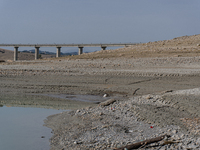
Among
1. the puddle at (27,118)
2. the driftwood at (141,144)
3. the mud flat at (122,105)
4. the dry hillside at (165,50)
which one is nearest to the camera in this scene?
the driftwood at (141,144)

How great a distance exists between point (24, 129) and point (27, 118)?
4.21ft

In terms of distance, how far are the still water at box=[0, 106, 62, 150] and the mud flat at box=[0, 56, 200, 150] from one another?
0.32 meters

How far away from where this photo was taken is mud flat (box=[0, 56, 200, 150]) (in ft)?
22.0

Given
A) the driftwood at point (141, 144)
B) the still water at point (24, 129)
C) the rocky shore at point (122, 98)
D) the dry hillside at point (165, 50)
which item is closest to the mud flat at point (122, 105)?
the rocky shore at point (122, 98)

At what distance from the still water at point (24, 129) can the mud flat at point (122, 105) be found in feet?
1.06

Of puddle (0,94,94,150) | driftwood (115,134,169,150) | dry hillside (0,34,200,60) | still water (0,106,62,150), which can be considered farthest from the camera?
dry hillside (0,34,200,60)

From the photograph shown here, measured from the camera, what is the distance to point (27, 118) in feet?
31.0

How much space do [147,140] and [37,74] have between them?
1293 centimetres

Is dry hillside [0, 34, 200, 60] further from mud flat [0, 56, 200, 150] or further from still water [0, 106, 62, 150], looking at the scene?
still water [0, 106, 62, 150]

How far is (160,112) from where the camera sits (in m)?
8.28

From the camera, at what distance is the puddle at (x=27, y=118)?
714 cm

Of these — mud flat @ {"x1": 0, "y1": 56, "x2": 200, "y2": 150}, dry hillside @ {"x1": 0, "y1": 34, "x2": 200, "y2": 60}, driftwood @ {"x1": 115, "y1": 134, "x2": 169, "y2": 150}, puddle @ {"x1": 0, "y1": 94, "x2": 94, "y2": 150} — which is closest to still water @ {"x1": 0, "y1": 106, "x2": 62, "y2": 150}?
puddle @ {"x1": 0, "y1": 94, "x2": 94, "y2": 150}

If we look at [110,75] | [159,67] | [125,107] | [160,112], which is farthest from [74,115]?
[159,67]

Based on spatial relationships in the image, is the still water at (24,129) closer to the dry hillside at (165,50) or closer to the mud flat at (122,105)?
the mud flat at (122,105)
